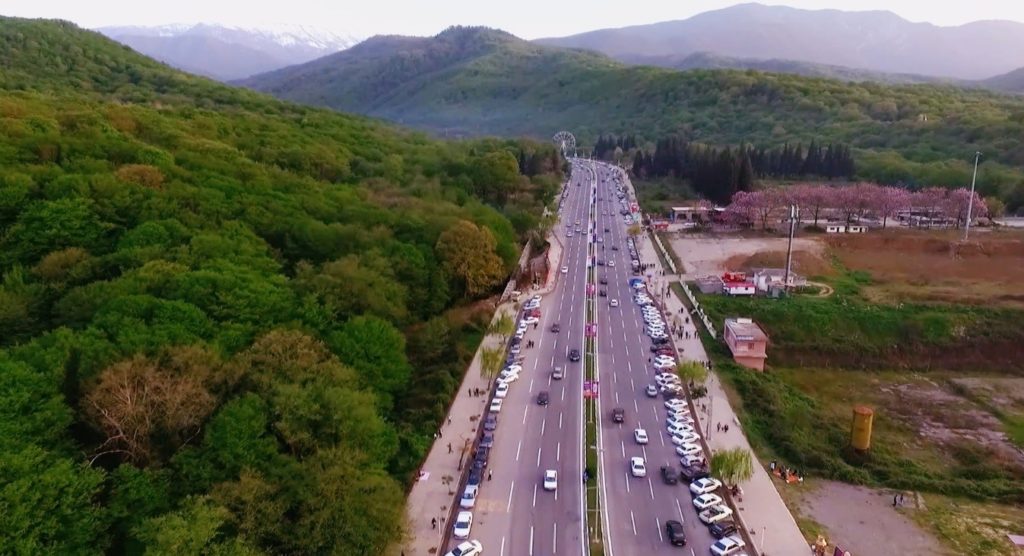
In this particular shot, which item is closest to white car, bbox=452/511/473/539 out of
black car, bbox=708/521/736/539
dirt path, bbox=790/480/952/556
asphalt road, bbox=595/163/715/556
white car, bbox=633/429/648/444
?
asphalt road, bbox=595/163/715/556

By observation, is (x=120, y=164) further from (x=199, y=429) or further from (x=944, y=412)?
(x=944, y=412)

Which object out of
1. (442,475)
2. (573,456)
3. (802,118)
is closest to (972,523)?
(573,456)

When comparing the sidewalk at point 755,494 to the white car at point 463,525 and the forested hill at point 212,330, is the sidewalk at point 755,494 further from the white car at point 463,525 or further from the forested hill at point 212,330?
the forested hill at point 212,330

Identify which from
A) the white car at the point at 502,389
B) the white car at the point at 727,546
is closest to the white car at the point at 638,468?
the white car at the point at 727,546

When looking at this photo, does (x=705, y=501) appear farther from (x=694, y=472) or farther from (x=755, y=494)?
(x=755, y=494)

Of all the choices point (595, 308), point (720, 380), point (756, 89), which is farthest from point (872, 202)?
point (756, 89)

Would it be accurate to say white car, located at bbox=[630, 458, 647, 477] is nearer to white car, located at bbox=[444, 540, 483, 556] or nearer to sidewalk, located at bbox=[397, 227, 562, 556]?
sidewalk, located at bbox=[397, 227, 562, 556]

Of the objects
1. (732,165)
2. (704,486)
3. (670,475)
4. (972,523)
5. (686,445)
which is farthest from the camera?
(732,165)
